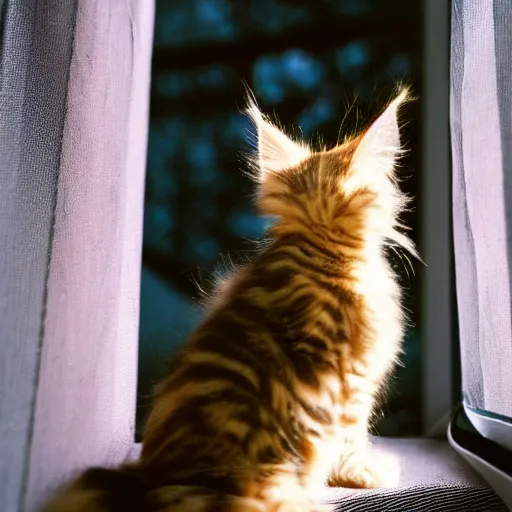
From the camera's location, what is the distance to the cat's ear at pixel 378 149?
0.79 meters

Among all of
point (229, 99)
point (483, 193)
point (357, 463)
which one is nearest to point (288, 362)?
point (357, 463)

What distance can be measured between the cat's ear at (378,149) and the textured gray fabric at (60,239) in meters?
0.36

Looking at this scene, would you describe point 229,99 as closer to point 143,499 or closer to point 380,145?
point 380,145

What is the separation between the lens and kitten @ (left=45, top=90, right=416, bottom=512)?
0.57 m

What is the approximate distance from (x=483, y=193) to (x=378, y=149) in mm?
175

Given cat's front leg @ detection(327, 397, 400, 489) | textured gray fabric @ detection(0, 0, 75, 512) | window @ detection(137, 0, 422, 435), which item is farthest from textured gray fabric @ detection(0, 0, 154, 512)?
window @ detection(137, 0, 422, 435)

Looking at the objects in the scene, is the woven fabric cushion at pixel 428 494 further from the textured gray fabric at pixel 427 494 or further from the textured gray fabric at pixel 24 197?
the textured gray fabric at pixel 24 197

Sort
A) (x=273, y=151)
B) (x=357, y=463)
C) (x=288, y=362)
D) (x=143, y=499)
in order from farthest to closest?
(x=273, y=151), (x=357, y=463), (x=288, y=362), (x=143, y=499)

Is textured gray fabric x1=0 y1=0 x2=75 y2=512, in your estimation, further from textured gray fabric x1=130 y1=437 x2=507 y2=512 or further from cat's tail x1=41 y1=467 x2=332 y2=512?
textured gray fabric x1=130 y1=437 x2=507 y2=512

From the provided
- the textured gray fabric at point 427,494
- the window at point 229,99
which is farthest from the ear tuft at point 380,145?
the textured gray fabric at point 427,494

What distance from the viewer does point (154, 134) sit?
130 cm

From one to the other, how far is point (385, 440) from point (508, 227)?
59 cm

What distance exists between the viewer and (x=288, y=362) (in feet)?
2.19

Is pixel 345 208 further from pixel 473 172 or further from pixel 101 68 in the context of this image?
pixel 101 68
